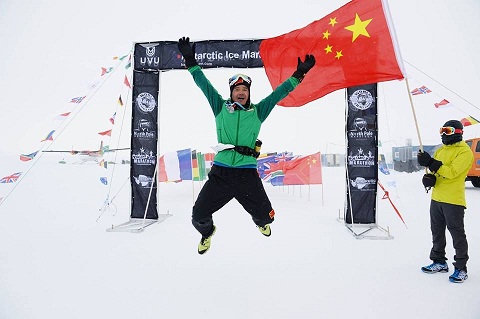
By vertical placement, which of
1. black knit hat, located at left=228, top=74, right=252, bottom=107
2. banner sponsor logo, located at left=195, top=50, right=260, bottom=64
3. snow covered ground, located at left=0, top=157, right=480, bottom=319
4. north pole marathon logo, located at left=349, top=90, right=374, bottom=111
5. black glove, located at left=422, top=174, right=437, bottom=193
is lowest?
snow covered ground, located at left=0, top=157, right=480, bottom=319

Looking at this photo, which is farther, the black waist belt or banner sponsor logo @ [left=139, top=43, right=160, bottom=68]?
banner sponsor logo @ [left=139, top=43, right=160, bottom=68]

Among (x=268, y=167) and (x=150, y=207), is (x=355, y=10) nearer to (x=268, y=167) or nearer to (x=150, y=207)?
(x=150, y=207)

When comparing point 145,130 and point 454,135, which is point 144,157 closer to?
point 145,130

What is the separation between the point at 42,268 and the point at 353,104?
6.81 meters

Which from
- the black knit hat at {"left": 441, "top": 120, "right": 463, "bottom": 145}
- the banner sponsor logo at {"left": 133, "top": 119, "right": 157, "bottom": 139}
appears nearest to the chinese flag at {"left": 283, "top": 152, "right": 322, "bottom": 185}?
the banner sponsor logo at {"left": 133, "top": 119, "right": 157, "bottom": 139}

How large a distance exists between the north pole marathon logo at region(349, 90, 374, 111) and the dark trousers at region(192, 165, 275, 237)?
4580 millimetres

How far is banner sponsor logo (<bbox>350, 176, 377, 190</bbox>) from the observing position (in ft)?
22.6

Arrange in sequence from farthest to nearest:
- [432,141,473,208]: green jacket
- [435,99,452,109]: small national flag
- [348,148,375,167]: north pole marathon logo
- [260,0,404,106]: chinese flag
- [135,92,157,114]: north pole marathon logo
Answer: [135,92,157,114]: north pole marathon logo
[348,148,375,167]: north pole marathon logo
[435,99,452,109]: small national flag
[260,0,404,106]: chinese flag
[432,141,473,208]: green jacket

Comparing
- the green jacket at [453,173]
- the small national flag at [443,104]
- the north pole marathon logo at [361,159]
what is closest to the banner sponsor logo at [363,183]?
the north pole marathon logo at [361,159]

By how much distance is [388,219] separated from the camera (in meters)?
7.99

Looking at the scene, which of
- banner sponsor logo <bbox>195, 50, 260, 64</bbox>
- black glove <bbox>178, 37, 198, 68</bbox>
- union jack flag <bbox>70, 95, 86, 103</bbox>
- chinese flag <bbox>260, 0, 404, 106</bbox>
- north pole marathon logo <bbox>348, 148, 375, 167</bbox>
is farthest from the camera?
north pole marathon logo <bbox>348, 148, 375, 167</bbox>

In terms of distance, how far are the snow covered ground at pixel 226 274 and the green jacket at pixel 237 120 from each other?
1.66m

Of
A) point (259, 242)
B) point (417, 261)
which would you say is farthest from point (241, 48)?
point (417, 261)

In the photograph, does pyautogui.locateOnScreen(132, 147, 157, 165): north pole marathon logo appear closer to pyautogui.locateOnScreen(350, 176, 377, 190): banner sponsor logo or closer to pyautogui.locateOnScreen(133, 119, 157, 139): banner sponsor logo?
pyautogui.locateOnScreen(133, 119, 157, 139): banner sponsor logo
